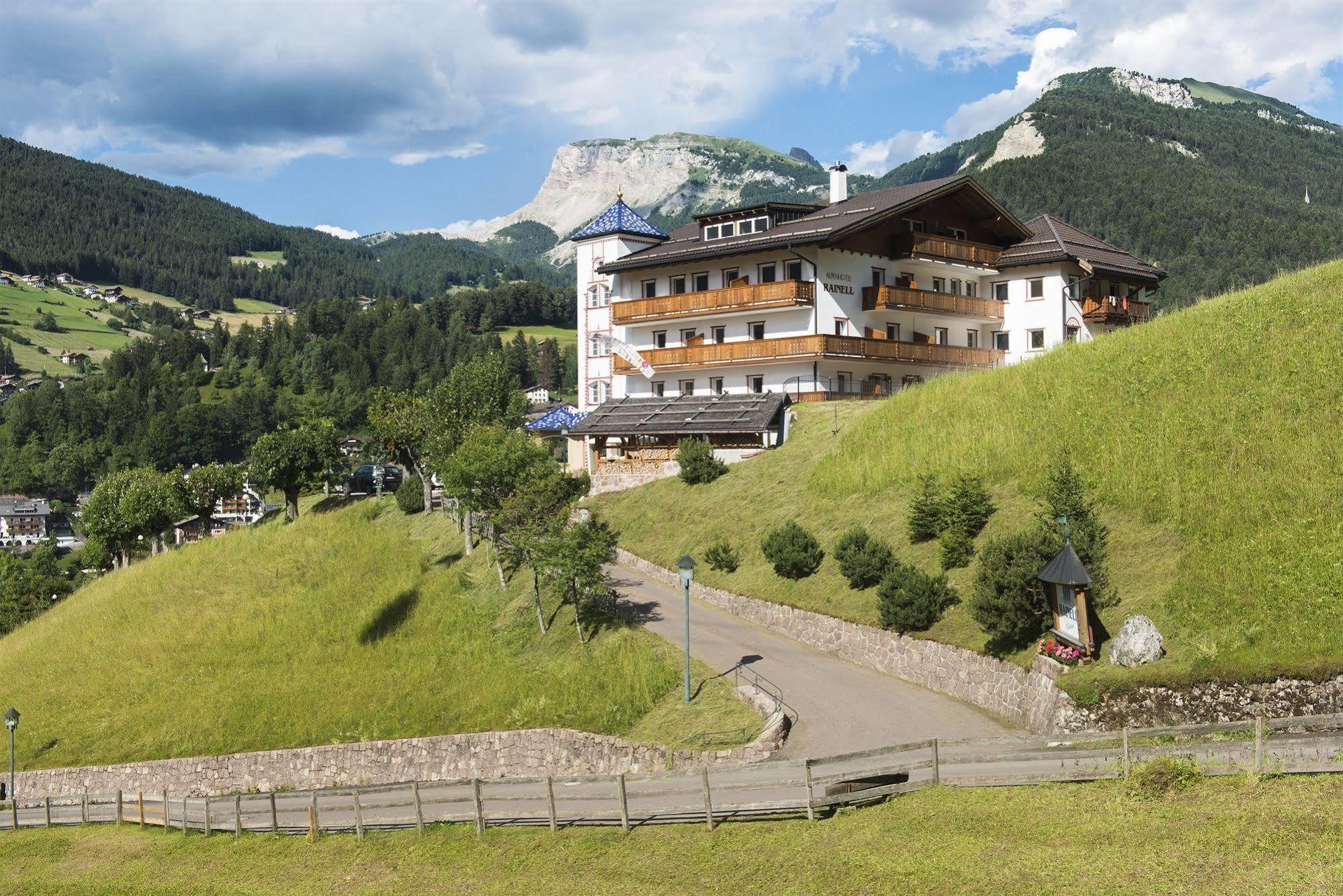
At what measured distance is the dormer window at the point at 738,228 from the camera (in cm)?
5988

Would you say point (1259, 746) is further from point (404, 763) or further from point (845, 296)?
point (845, 296)

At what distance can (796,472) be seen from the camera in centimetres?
4266

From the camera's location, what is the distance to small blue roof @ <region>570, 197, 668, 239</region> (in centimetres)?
6531

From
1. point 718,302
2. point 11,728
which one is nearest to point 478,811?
point 11,728

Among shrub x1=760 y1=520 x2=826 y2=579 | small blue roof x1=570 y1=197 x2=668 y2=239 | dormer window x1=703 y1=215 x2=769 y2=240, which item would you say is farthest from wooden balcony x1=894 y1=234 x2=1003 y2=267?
shrub x1=760 y1=520 x2=826 y2=579

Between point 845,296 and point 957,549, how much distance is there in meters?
27.3

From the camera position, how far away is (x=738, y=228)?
60.6 metres

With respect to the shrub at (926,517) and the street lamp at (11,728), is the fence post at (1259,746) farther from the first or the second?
the street lamp at (11,728)

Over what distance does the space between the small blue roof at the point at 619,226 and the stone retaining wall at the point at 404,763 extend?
1527 inches

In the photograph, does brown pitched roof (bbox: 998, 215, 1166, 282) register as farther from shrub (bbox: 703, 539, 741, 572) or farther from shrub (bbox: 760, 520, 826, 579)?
shrub (bbox: 760, 520, 826, 579)

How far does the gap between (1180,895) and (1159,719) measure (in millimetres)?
7730

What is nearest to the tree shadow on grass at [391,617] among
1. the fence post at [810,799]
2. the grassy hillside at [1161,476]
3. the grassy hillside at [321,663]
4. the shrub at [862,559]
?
the grassy hillside at [321,663]

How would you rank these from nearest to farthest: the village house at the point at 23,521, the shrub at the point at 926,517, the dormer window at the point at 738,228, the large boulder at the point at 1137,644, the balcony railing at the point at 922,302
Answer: the large boulder at the point at 1137,644, the shrub at the point at 926,517, the balcony railing at the point at 922,302, the dormer window at the point at 738,228, the village house at the point at 23,521

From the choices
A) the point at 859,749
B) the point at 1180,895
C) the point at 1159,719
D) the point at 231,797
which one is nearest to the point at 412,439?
the point at 231,797
